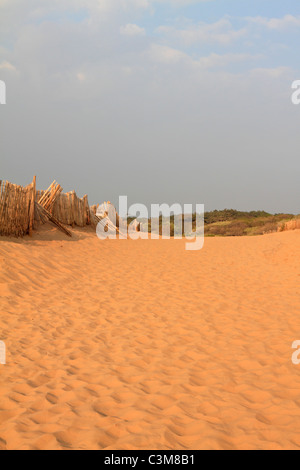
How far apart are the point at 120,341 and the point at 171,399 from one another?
157cm

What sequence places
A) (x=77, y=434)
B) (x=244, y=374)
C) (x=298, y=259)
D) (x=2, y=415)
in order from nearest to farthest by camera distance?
(x=77, y=434), (x=2, y=415), (x=244, y=374), (x=298, y=259)

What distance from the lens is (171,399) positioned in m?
2.98

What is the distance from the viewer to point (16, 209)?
9.79 meters

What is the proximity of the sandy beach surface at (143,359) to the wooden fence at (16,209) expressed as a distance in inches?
28.5

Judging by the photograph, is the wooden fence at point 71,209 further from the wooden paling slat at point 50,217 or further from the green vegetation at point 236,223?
the green vegetation at point 236,223

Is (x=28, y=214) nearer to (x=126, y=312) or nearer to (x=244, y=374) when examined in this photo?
(x=126, y=312)

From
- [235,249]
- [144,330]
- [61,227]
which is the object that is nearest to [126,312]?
[144,330]

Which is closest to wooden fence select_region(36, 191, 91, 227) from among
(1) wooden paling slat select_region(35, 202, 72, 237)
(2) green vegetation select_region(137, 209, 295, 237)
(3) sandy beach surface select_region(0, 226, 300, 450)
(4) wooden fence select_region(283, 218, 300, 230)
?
(1) wooden paling slat select_region(35, 202, 72, 237)

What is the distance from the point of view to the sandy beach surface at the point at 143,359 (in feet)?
8.16

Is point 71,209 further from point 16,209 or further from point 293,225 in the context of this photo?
point 293,225

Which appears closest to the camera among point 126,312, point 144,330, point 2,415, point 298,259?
point 2,415

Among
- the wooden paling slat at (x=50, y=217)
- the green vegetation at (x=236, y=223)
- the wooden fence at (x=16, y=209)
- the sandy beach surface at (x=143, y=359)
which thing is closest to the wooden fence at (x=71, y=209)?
the wooden paling slat at (x=50, y=217)

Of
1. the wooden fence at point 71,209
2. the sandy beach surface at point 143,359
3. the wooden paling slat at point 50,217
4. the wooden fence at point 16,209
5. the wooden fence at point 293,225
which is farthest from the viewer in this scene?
the wooden fence at point 293,225

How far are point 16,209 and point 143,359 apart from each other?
7430 millimetres
